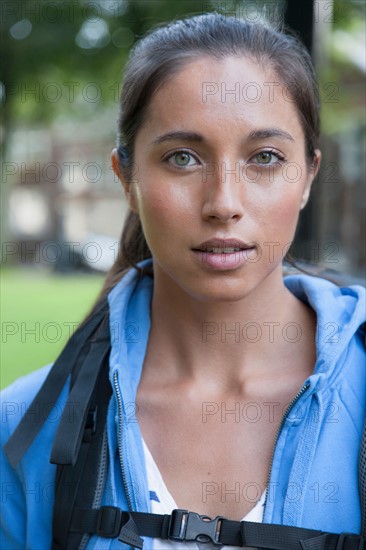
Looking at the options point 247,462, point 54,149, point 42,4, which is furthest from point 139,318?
point 54,149

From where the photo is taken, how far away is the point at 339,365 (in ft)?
5.16

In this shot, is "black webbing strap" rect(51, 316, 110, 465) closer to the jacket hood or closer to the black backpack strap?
the black backpack strap

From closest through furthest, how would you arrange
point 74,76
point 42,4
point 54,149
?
point 42,4 < point 74,76 < point 54,149

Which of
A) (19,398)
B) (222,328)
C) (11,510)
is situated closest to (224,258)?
(222,328)

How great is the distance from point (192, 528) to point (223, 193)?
2.17ft

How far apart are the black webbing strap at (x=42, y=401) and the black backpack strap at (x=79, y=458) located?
70 millimetres

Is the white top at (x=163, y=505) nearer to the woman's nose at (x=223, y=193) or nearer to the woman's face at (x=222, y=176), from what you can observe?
the woman's face at (x=222, y=176)

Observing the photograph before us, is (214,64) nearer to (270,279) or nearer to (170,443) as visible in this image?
(270,279)

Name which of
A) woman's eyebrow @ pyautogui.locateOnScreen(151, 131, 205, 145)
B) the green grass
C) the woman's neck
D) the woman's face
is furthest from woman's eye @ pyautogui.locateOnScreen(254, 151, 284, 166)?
the green grass

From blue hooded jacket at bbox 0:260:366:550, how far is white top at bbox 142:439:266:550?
0.02 meters

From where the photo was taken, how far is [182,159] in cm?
161

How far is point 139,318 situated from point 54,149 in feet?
91.5

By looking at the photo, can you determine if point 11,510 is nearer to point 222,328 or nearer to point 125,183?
point 222,328

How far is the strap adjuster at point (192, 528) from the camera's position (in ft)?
4.92
